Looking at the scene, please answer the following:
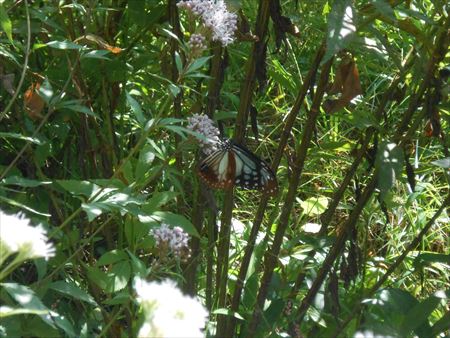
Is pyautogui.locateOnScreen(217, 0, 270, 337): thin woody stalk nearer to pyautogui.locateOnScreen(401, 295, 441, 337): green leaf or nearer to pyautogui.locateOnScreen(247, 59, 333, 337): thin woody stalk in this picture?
pyautogui.locateOnScreen(247, 59, 333, 337): thin woody stalk

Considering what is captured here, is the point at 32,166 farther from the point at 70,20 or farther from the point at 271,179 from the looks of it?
the point at 271,179

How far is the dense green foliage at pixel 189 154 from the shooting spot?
6.18 ft

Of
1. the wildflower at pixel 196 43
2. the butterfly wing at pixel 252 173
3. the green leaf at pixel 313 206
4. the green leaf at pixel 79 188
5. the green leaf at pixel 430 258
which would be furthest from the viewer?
the green leaf at pixel 313 206

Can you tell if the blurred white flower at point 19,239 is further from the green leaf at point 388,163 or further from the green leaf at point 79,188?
the green leaf at point 388,163

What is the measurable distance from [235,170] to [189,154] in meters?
0.30

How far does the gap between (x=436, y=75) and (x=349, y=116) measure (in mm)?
214

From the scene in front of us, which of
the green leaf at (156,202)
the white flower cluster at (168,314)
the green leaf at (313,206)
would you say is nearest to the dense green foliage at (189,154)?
the green leaf at (156,202)

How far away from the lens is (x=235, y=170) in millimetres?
2219

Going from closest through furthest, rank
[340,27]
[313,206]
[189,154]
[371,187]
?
1. [340,27]
2. [371,187]
3. [189,154]
4. [313,206]

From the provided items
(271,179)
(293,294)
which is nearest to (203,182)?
(271,179)

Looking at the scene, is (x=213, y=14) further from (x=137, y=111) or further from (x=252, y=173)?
(x=252, y=173)

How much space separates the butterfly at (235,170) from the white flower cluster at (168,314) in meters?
1.03

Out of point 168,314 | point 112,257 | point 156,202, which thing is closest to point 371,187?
point 156,202

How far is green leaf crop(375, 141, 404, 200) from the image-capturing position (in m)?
1.91
